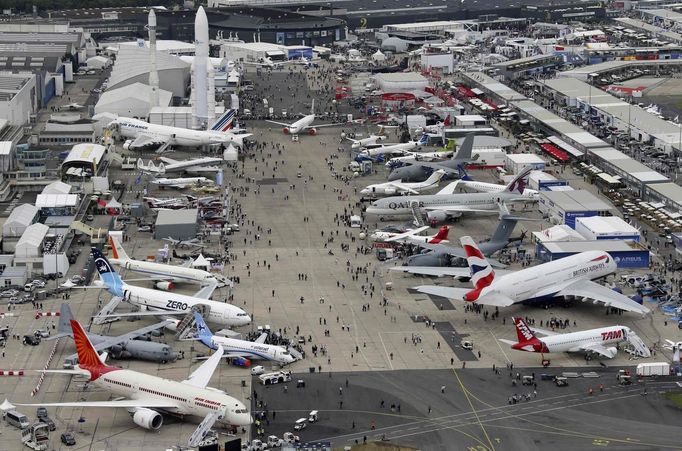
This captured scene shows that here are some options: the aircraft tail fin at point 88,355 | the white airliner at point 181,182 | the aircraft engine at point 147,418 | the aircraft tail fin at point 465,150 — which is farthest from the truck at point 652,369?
the white airliner at point 181,182

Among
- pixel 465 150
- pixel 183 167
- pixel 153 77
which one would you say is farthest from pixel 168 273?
pixel 153 77

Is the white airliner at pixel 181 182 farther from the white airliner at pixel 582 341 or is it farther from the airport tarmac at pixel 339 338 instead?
the white airliner at pixel 582 341

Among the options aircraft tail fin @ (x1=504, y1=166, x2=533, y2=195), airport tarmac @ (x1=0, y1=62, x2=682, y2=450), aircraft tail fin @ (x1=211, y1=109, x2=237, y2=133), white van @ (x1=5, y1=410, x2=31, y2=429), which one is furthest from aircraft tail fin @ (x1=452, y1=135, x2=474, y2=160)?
white van @ (x1=5, y1=410, x2=31, y2=429)

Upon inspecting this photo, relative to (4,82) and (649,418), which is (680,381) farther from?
(4,82)

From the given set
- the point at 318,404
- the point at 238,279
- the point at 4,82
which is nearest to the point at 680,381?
the point at 318,404

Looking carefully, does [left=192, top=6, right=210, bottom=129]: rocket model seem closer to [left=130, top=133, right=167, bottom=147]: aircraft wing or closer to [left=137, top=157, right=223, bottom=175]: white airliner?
[left=130, top=133, right=167, bottom=147]: aircraft wing

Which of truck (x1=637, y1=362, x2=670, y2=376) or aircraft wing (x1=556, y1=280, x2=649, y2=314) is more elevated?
aircraft wing (x1=556, y1=280, x2=649, y2=314)

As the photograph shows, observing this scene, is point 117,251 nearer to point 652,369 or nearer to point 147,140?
point 652,369
